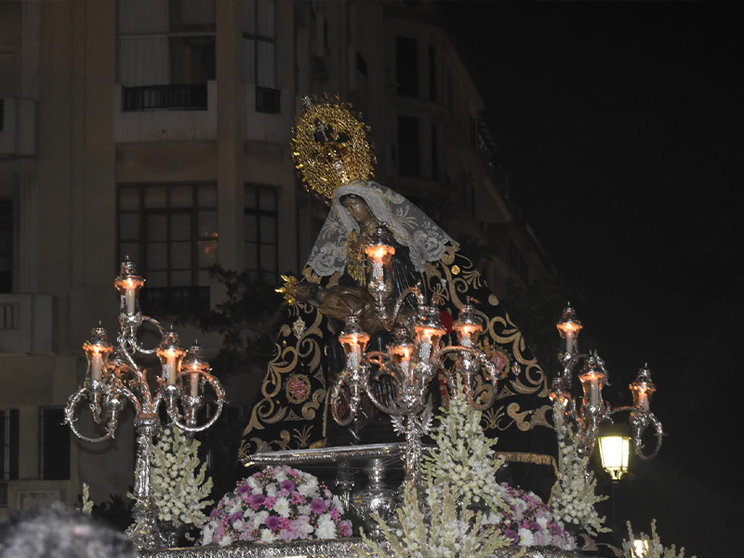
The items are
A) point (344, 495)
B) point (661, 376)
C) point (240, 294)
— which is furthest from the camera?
point (661, 376)

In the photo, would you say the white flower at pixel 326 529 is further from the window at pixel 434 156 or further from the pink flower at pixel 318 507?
the window at pixel 434 156

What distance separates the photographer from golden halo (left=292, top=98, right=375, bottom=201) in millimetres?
11727

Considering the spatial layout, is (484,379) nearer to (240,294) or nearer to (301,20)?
(240,294)

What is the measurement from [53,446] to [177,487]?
36.9ft

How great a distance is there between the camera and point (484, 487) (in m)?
8.70

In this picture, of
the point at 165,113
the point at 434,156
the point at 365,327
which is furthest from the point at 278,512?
the point at 434,156

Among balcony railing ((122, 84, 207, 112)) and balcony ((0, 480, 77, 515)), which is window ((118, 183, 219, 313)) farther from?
balcony ((0, 480, 77, 515))

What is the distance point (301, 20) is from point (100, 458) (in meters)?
7.10

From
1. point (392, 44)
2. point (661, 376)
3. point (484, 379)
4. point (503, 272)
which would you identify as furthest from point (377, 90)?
point (484, 379)

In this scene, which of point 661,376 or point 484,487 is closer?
point 484,487

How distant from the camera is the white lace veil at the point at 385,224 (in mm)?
11219

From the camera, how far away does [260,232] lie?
69.9 ft

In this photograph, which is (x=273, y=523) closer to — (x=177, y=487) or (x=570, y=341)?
(x=177, y=487)

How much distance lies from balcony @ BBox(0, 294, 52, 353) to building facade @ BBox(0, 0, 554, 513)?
0.02 m
